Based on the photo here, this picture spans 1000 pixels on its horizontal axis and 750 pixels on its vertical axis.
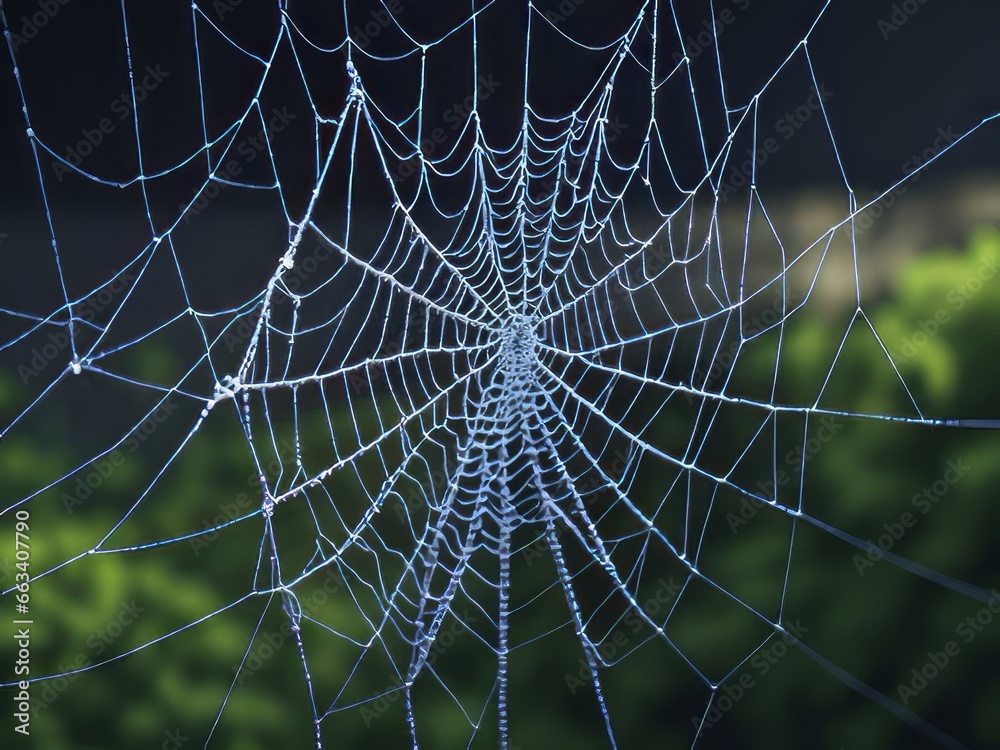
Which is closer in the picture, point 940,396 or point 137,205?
point 137,205

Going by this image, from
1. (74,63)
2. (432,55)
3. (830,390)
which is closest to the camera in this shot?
(74,63)

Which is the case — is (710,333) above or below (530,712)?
above

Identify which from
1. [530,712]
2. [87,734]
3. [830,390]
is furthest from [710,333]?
[87,734]

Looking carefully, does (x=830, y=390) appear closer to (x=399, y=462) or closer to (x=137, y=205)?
(x=399, y=462)

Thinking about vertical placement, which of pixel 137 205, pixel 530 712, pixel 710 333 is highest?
pixel 137 205

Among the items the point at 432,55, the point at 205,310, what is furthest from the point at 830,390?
the point at 205,310

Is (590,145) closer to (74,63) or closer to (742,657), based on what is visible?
(74,63)

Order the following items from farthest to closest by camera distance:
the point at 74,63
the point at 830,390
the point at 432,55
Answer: the point at 830,390 < the point at 432,55 < the point at 74,63
